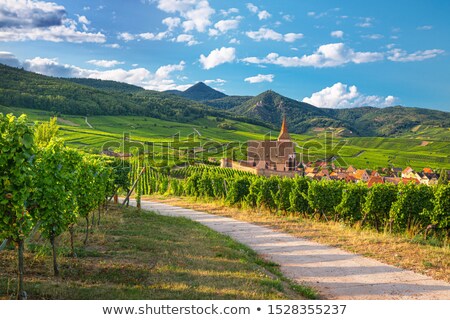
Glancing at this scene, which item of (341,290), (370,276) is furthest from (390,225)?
(341,290)

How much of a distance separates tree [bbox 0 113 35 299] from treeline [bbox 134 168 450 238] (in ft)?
45.1

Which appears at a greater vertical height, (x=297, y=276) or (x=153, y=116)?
(x=153, y=116)

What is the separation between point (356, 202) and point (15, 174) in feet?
50.8

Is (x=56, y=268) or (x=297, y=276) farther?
(x=297, y=276)

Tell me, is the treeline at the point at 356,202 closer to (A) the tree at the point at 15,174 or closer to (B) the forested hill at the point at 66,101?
(A) the tree at the point at 15,174

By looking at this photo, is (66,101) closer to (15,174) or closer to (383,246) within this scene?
(383,246)

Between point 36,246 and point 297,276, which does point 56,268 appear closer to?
point 36,246

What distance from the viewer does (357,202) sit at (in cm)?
1709

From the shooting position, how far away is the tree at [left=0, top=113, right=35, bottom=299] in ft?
18.0

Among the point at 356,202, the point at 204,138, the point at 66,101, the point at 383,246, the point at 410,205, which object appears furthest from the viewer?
the point at 66,101

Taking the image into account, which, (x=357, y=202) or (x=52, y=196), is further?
(x=357, y=202)

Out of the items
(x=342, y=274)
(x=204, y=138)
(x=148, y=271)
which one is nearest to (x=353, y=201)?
(x=342, y=274)
